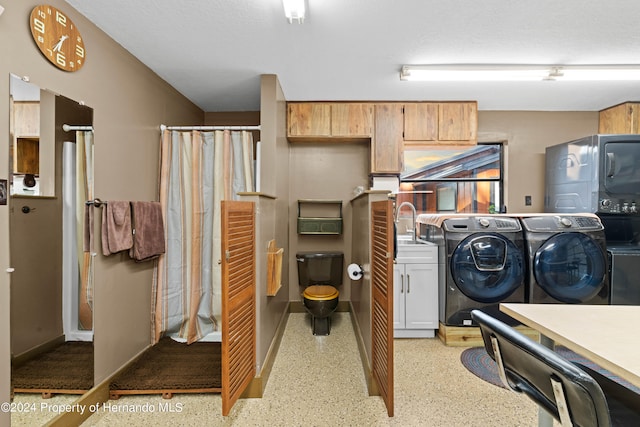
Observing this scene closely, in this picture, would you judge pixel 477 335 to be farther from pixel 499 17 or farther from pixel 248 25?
pixel 248 25

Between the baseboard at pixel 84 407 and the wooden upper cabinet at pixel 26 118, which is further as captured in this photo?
the baseboard at pixel 84 407

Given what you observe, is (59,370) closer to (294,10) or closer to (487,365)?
(294,10)

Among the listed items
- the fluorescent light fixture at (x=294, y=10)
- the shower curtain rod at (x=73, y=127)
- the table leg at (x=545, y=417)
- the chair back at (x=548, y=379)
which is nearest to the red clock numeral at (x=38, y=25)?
the shower curtain rod at (x=73, y=127)

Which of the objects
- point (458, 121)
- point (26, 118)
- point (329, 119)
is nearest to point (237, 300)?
point (26, 118)

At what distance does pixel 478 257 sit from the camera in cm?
257

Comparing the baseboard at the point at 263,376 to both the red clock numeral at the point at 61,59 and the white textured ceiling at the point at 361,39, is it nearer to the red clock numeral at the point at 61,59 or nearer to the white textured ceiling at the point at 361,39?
the red clock numeral at the point at 61,59

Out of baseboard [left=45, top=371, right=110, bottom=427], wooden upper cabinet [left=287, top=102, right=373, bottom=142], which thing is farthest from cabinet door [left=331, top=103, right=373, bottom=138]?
baseboard [left=45, top=371, right=110, bottom=427]

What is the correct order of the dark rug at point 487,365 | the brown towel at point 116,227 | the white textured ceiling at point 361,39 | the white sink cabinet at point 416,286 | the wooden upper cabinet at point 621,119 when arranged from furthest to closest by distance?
1. the wooden upper cabinet at point 621,119
2. the white sink cabinet at point 416,286
3. the dark rug at point 487,365
4. the brown towel at point 116,227
5. the white textured ceiling at point 361,39

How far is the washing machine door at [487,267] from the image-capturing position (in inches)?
101

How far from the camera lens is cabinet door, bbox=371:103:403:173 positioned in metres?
3.08

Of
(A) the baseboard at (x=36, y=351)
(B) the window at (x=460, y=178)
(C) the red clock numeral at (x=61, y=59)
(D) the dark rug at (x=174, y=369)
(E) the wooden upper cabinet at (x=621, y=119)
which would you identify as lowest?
(D) the dark rug at (x=174, y=369)

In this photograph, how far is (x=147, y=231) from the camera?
7.29 ft

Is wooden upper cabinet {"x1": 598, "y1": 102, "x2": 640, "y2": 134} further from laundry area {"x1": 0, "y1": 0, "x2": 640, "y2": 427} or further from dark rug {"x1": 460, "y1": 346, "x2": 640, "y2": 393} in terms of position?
dark rug {"x1": 460, "y1": 346, "x2": 640, "y2": 393}

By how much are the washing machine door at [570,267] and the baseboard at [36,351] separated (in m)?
3.61
